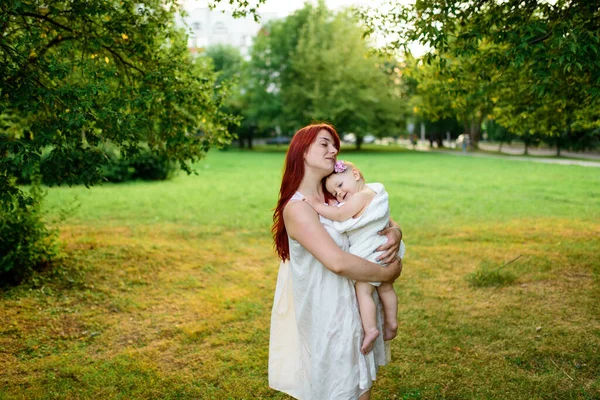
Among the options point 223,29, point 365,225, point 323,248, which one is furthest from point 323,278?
point 223,29

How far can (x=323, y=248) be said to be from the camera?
264 centimetres

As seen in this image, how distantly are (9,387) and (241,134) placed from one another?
48009 millimetres

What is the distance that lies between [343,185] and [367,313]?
0.72 metres

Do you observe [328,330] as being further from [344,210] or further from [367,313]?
[344,210]

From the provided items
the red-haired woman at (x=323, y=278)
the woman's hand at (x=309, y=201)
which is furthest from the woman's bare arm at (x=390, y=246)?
the woman's hand at (x=309, y=201)

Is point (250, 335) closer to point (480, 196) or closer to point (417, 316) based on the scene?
point (417, 316)

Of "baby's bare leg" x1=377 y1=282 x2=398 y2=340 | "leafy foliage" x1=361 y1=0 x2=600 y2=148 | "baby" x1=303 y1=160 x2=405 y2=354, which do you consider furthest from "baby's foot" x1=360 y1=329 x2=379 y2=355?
"leafy foliage" x1=361 y1=0 x2=600 y2=148

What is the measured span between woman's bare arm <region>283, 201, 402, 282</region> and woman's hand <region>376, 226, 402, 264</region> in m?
0.04

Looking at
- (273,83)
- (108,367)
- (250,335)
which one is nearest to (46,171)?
(108,367)

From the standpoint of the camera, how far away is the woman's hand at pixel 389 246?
9.04 feet

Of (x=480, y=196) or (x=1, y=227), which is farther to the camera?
(x=480, y=196)

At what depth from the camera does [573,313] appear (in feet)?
19.3

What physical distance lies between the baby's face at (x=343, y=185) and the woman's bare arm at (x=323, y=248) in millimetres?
254

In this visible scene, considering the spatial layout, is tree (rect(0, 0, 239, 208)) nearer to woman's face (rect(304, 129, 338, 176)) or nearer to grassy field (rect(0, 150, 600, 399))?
grassy field (rect(0, 150, 600, 399))
